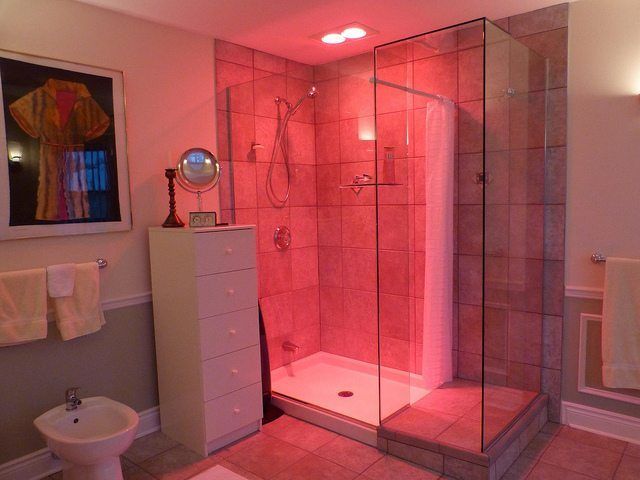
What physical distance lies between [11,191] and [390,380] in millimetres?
2109

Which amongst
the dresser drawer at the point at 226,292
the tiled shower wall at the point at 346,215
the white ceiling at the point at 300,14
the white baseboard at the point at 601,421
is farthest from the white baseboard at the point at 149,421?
the white baseboard at the point at 601,421

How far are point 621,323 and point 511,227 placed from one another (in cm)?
74

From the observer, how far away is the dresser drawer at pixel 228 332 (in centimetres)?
251

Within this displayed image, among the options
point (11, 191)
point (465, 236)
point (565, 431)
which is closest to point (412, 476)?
point (565, 431)

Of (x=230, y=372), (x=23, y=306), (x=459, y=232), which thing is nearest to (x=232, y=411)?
(x=230, y=372)

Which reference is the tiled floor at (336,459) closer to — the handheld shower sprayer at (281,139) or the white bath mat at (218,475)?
the white bath mat at (218,475)

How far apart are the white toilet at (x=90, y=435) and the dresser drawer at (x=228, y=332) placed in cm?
48

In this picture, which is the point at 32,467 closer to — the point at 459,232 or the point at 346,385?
the point at 346,385

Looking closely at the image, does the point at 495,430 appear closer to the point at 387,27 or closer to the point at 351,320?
the point at 351,320

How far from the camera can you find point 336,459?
2490 mm

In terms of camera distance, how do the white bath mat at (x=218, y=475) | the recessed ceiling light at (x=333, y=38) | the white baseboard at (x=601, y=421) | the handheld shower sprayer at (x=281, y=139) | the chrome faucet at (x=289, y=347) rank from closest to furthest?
the white bath mat at (x=218, y=475) → the white baseboard at (x=601, y=421) → the recessed ceiling light at (x=333, y=38) → the handheld shower sprayer at (x=281, y=139) → the chrome faucet at (x=289, y=347)

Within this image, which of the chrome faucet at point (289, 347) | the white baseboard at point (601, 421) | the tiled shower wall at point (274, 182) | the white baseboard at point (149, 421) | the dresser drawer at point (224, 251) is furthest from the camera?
the chrome faucet at point (289, 347)

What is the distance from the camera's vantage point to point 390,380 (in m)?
2.66

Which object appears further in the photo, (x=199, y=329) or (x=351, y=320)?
(x=351, y=320)
